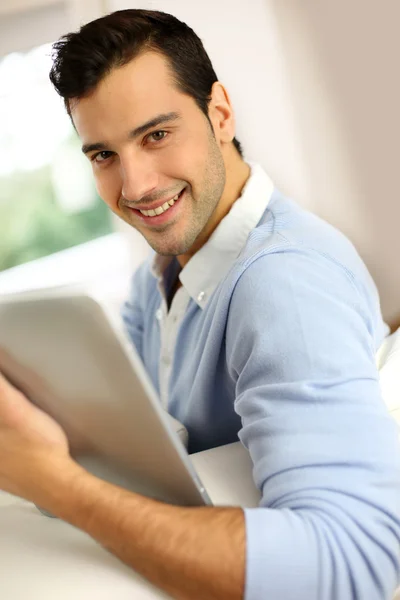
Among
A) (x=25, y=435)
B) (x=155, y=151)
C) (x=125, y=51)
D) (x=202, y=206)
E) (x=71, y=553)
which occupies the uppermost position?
(x=125, y=51)

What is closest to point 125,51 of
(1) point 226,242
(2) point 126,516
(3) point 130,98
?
(3) point 130,98

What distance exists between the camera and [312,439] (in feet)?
2.59

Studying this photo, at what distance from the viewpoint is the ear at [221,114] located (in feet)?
4.14

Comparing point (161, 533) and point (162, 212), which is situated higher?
point (162, 212)

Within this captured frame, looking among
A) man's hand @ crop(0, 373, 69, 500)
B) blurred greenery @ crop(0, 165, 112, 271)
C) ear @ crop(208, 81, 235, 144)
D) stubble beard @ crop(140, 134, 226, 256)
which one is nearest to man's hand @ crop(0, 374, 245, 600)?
man's hand @ crop(0, 373, 69, 500)

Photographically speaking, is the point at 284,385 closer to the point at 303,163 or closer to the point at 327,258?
the point at 327,258

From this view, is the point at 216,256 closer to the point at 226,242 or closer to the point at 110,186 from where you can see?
the point at 226,242

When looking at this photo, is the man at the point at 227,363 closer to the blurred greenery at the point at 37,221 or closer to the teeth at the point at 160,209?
the teeth at the point at 160,209

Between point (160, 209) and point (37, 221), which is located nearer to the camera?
point (160, 209)

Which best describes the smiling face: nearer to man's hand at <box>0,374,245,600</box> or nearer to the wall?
the wall

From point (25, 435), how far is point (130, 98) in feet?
1.89

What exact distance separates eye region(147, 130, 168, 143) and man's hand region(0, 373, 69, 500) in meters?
0.54

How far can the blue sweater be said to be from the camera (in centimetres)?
73

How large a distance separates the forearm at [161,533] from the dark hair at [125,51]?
2.13 ft
